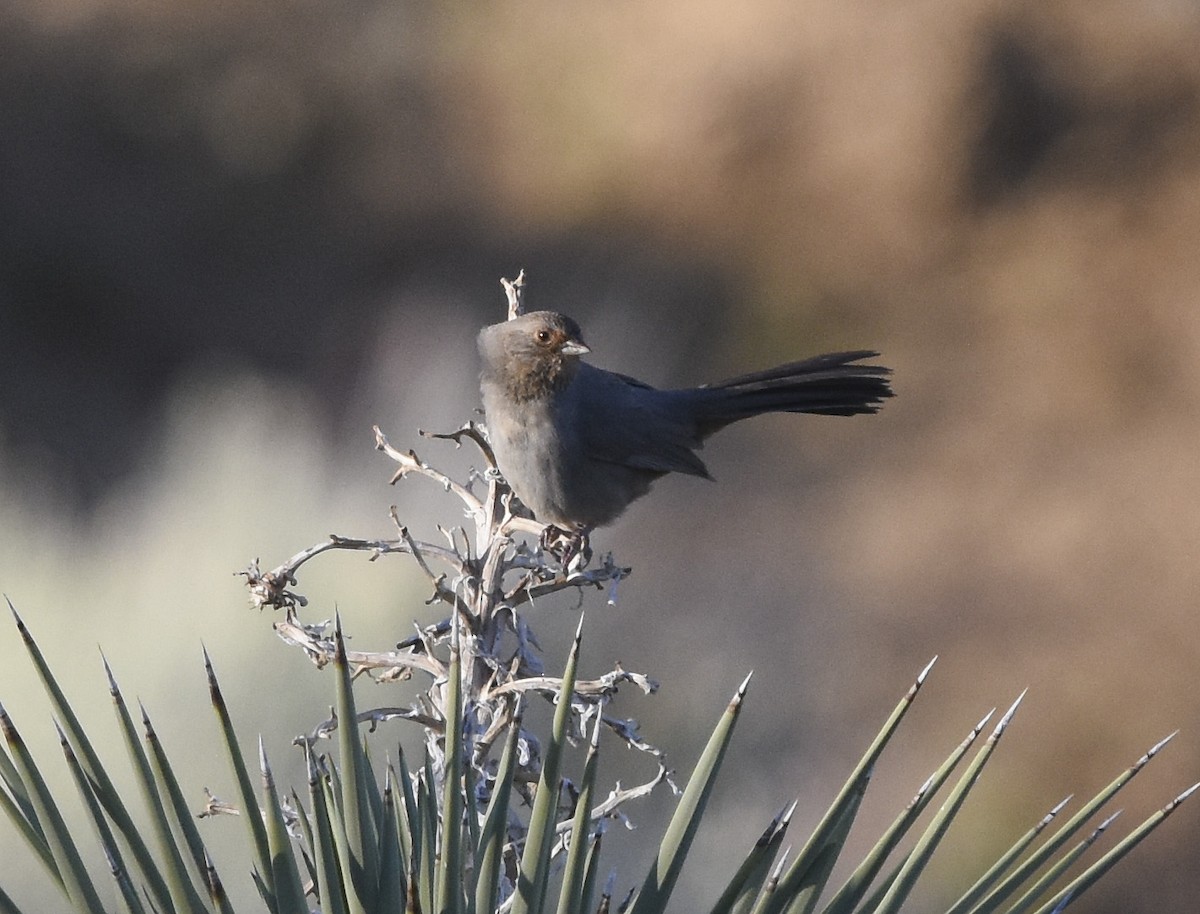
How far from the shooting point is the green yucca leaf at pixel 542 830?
1646mm

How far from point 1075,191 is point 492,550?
10015 millimetres

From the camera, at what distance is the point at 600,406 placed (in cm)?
387

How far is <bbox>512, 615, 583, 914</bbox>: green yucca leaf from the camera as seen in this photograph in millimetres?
1646

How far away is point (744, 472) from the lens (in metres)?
A: 10.3

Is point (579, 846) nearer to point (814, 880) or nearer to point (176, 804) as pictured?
point (814, 880)

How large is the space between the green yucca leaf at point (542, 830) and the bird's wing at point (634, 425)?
2091 millimetres

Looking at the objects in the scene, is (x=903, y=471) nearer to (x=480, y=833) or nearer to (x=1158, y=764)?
(x=1158, y=764)

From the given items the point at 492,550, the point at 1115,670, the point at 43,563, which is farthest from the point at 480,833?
the point at 1115,670

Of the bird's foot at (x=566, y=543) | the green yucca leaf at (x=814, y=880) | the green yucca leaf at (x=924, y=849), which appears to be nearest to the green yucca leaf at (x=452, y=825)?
the green yucca leaf at (x=814, y=880)

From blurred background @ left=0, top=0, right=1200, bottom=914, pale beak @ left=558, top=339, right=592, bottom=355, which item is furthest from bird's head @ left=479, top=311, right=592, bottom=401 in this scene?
blurred background @ left=0, top=0, right=1200, bottom=914

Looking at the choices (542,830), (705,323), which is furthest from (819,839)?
(705,323)

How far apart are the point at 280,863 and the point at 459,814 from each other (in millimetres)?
230

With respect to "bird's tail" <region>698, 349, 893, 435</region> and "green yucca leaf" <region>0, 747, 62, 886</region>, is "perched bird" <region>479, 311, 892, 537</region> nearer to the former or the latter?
"bird's tail" <region>698, 349, 893, 435</region>

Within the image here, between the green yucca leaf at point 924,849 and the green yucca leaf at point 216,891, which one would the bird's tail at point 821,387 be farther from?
Result: the green yucca leaf at point 216,891
